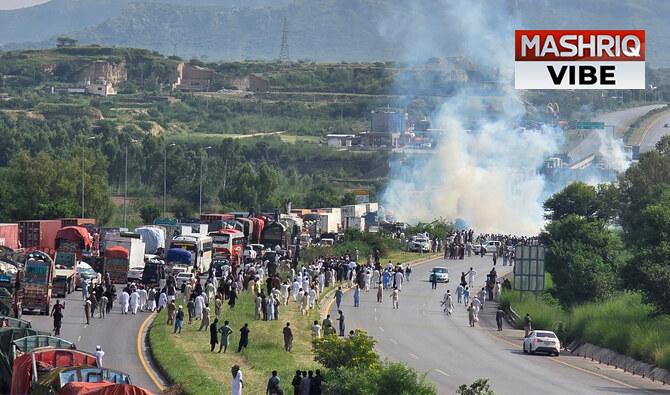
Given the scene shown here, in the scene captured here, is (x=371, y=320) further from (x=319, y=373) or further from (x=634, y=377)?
(x=319, y=373)

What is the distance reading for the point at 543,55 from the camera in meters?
50.7

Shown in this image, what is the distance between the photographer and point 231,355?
4769cm

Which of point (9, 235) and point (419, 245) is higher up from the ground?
point (9, 235)

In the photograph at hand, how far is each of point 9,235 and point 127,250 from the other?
18.2 ft

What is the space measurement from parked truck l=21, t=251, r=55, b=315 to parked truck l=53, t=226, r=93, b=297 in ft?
23.2

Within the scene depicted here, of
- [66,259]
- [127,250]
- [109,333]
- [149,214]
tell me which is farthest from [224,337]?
[149,214]

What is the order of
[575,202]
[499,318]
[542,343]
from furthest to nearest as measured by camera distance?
[575,202] < [499,318] < [542,343]

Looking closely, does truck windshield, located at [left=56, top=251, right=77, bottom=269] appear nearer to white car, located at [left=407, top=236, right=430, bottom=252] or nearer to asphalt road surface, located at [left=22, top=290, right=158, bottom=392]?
asphalt road surface, located at [left=22, top=290, right=158, bottom=392]

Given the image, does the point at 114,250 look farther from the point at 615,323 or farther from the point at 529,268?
the point at 615,323

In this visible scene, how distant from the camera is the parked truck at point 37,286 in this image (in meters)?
57.5

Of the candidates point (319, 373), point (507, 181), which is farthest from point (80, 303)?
point (507, 181)

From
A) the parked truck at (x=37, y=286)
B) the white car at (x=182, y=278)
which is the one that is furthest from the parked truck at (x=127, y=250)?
the parked truck at (x=37, y=286)

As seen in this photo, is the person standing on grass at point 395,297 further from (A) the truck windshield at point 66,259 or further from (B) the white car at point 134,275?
(A) the truck windshield at point 66,259

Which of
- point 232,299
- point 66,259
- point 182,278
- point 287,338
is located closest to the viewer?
point 287,338
